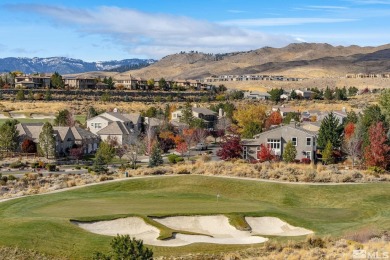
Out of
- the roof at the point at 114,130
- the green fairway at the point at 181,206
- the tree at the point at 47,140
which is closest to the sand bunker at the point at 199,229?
the green fairway at the point at 181,206

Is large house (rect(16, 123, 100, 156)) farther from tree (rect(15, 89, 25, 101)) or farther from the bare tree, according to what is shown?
tree (rect(15, 89, 25, 101))

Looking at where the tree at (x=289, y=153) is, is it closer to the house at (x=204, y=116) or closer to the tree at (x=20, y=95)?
the house at (x=204, y=116)

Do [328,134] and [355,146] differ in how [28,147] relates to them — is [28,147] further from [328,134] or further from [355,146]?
[355,146]

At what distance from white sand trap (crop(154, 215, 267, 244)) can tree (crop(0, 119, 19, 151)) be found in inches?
1901

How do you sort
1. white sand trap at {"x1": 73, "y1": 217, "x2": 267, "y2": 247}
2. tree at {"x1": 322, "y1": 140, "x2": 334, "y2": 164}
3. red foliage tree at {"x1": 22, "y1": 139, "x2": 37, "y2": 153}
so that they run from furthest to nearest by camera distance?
red foliage tree at {"x1": 22, "y1": 139, "x2": 37, "y2": 153} → tree at {"x1": 322, "y1": 140, "x2": 334, "y2": 164} → white sand trap at {"x1": 73, "y1": 217, "x2": 267, "y2": 247}

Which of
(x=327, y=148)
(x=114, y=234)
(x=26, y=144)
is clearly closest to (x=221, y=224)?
(x=114, y=234)

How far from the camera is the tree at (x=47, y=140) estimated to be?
7288 cm

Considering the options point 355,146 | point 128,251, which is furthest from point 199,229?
point 355,146

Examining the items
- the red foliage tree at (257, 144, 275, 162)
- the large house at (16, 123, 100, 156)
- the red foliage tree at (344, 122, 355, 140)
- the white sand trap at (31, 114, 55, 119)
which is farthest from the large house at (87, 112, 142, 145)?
the red foliage tree at (344, 122, 355, 140)

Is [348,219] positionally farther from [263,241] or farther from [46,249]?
[46,249]

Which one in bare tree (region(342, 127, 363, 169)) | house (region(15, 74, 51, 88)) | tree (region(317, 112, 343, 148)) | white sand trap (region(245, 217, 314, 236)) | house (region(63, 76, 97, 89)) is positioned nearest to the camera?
white sand trap (region(245, 217, 314, 236))

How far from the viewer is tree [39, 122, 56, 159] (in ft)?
239

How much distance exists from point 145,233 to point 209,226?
4.04 m

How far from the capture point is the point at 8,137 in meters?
74.7
